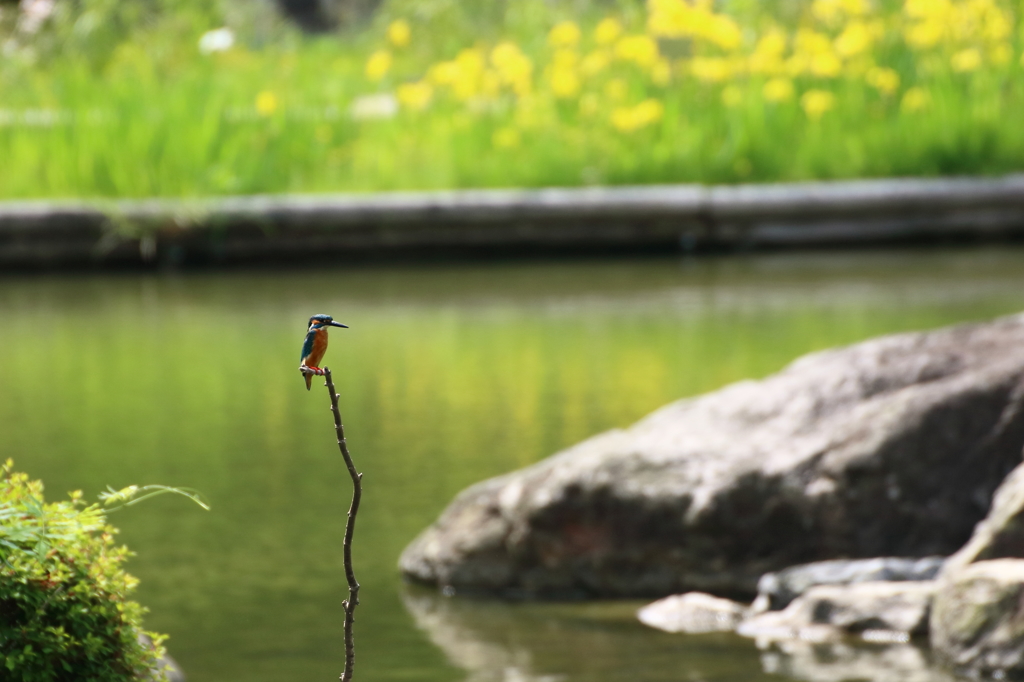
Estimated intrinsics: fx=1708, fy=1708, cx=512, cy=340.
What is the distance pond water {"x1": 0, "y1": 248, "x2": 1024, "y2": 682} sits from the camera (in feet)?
14.1

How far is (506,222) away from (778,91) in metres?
2.55

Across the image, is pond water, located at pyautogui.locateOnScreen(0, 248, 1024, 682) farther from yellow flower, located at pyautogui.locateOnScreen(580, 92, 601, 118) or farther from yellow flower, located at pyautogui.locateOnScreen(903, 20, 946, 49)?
yellow flower, located at pyautogui.locateOnScreen(903, 20, 946, 49)

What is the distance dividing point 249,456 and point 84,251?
5.17 meters

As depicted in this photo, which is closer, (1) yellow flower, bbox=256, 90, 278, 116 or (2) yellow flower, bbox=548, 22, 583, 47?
(1) yellow flower, bbox=256, 90, 278, 116

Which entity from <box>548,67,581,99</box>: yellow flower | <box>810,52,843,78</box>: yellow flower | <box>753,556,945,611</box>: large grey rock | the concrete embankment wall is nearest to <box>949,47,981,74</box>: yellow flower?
<box>810,52,843,78</box>: yellow flower

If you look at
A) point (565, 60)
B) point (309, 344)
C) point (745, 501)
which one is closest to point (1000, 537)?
point (745, 501)

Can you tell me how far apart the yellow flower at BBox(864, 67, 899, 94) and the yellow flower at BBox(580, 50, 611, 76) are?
1992mm

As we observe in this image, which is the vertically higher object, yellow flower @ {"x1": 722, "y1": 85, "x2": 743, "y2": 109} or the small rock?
yellow flower @ {"x1": 722, "y1": 85, "x2": 743, "y2": 109}

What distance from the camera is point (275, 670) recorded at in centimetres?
409

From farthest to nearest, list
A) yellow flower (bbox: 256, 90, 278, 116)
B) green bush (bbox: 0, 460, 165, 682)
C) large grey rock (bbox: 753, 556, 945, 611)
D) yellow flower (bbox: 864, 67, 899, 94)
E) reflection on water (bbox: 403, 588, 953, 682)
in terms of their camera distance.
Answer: yellow flower (bbox: 256, 90, 278, 116) → yellow flower (bbox: 864, 67, 899, 94) → large grey rock (bbox: 753, 556, 945, 611) → reflection on water (bbox: 403, 588, 953, 682) → green bush (bbox: 0, 460, 165, 682)

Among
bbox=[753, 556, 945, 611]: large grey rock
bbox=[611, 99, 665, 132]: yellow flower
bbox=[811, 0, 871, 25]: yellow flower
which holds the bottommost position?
bbox=[753, 556, 945, 611]: large grey rock

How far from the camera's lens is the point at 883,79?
1229cm

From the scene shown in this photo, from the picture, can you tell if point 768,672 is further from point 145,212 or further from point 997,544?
point 145,212

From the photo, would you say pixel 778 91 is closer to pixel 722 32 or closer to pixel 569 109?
pixel 722 32
